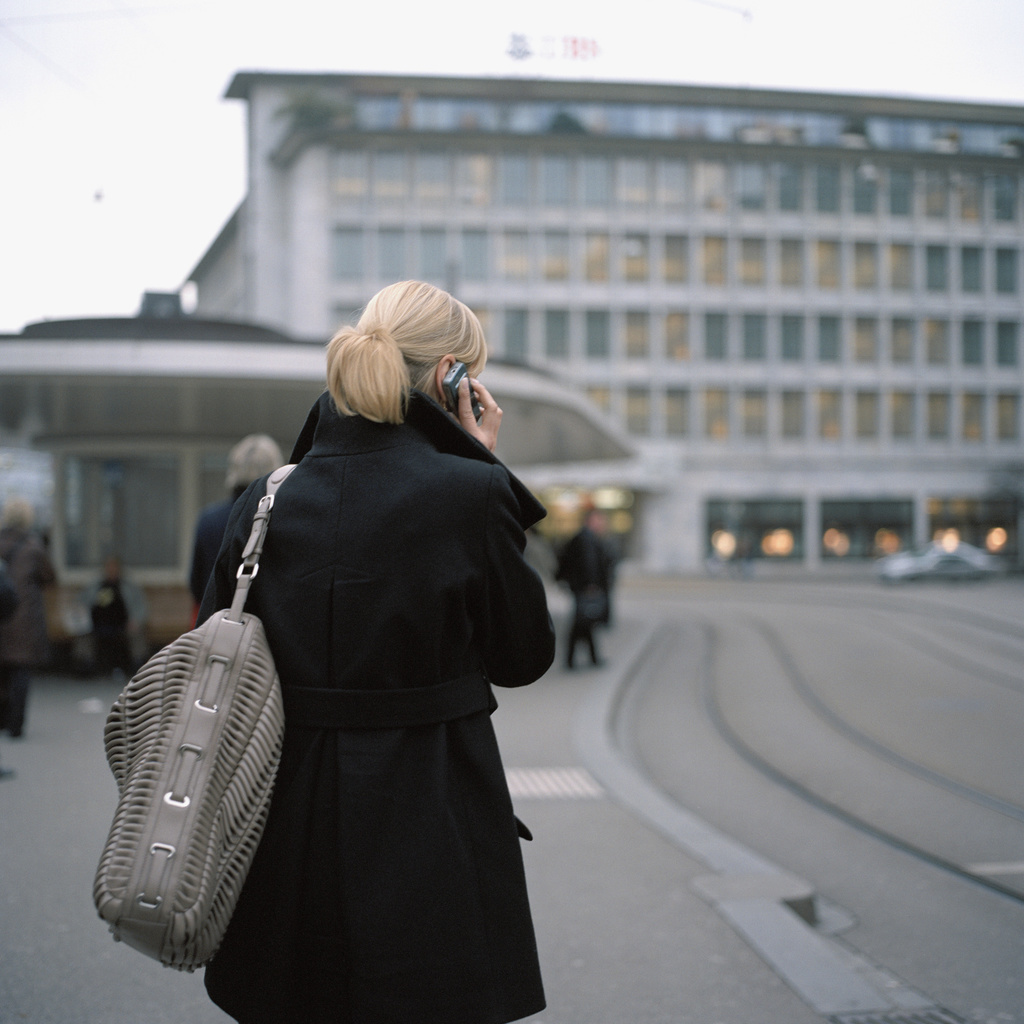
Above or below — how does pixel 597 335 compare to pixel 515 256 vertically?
below

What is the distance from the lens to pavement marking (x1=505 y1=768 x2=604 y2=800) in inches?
251

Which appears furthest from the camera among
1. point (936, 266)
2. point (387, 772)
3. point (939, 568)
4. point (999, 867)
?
point (936, 266)

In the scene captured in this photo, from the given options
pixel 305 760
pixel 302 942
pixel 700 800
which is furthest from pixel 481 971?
pixel 700 800

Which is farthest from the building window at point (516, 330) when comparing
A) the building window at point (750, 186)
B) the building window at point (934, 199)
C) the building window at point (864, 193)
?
the building window at point (934, 199)

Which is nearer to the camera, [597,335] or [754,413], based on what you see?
[597,335]

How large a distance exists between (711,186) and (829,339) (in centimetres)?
879

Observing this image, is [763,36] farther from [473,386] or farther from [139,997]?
[139,997]

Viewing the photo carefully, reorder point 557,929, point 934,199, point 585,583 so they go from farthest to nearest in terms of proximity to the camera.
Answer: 1. point 934,199
2. point 585,583
3. point 557,929

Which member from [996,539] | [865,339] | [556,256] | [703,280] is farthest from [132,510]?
[996,539]

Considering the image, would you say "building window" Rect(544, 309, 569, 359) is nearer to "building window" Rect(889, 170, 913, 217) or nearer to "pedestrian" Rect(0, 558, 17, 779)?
"building window" Rect(889, 170, 913, 217)

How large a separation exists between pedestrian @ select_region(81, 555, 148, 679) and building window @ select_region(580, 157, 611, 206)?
41.1m

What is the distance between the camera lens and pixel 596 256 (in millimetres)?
48875

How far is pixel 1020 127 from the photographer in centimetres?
567

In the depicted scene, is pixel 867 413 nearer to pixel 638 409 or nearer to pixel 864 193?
pixel 864 193
